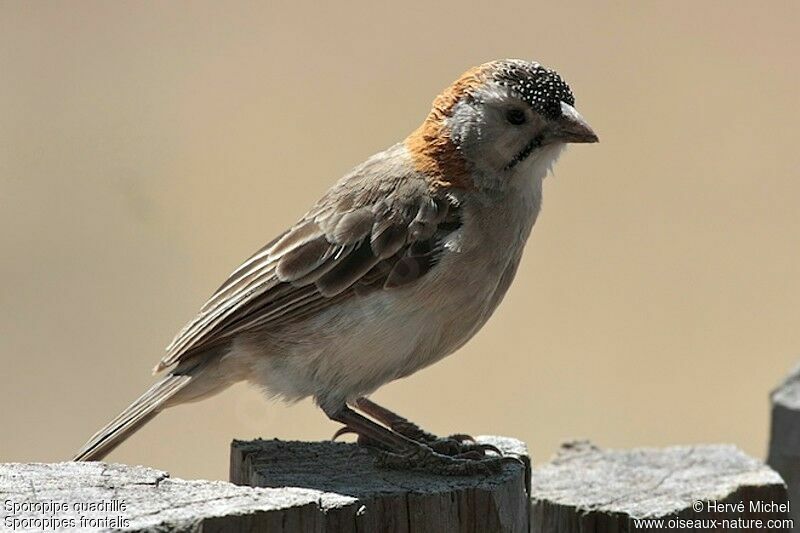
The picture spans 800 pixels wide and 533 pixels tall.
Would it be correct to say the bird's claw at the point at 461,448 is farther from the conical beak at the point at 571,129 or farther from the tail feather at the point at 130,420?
the conical beak at the point at 571,129

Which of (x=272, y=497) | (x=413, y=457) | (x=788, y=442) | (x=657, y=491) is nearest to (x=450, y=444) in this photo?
(x=413, y=457)

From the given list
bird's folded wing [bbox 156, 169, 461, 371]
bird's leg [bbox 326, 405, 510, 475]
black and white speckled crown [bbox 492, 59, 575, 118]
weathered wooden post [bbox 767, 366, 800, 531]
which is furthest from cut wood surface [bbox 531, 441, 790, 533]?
black and white speckled crown [bbox 492, 59, 575, 118]

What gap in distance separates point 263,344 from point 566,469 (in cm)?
145

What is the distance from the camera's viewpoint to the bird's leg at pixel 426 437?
5.34m

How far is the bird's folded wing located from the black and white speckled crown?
1.77 ft

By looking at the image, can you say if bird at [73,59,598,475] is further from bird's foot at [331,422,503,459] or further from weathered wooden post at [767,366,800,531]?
weathered wooden post at [767,366,800,531]

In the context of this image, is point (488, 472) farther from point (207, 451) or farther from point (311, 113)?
point (311, 113)

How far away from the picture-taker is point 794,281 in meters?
12.3

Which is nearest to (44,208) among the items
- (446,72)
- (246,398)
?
(446,72)

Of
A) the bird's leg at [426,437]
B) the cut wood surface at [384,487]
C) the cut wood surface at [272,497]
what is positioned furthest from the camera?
the bird's leg at [426,437]

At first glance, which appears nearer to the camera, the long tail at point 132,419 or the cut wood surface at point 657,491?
the cut wood surface at point 657,491

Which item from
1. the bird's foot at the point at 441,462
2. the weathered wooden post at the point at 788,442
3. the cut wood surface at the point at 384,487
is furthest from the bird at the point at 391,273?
the weathered wooden post at the point at 788,442

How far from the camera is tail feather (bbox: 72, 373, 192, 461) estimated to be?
5.57 meters

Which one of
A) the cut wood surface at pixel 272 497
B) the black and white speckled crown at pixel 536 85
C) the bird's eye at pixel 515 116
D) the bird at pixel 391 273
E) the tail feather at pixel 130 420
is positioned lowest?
the cut wood surface at pixel 272 497
